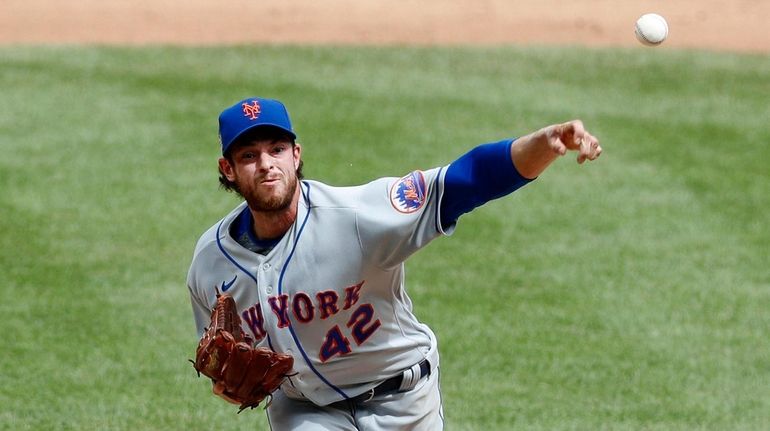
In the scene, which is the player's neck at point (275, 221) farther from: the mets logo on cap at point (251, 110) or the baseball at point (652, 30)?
the baseball at point (652, 30)

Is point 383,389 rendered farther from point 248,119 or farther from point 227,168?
point 248,119

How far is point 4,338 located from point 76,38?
288 inches

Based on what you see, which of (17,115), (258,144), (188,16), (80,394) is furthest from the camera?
(188,16)

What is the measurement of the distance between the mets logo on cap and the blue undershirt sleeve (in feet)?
2.37

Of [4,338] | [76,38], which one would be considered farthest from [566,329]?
[76,38]

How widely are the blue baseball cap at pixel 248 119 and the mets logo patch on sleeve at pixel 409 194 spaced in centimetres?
46

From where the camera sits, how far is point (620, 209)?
384 inches

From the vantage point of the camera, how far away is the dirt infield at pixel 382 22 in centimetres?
1441

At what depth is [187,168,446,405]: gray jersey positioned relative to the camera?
176 inches

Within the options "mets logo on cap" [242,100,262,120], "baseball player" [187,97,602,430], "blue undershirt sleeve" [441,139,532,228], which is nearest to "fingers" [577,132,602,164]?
"blue undershirt sleeve" [441,139,532,228]

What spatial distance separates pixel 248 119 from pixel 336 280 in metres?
0.65

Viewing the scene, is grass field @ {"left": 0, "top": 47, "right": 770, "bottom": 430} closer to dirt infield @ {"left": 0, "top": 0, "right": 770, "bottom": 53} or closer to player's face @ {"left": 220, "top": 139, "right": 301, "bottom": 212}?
dirt infield @ {"left": 0, "top": 0, "right": 770, "bottom": 53}

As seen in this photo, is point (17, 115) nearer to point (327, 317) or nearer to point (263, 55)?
point (263, 55)

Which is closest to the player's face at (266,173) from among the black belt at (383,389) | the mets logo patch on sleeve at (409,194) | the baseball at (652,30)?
the mets logo patch on sleeve at (409,194)
